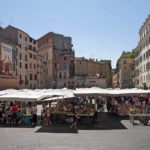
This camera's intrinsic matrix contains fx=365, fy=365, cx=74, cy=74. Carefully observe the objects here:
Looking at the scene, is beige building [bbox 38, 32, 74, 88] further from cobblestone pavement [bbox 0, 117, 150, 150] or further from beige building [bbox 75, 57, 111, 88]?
cobblestone pavement [bbox 0, 117, 150, 150]

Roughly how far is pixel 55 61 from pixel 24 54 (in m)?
23.4

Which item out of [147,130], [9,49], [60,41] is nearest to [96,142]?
[147,130]

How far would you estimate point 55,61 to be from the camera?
99.8 meters

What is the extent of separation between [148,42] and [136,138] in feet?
179

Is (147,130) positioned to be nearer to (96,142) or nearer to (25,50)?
(96,142)

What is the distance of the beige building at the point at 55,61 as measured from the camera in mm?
97938

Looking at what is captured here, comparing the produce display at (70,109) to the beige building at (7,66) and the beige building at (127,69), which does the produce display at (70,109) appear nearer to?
the beige building at (7,66)

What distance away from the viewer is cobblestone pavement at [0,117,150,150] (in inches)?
643

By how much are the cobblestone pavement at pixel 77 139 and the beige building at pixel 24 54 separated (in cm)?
4650

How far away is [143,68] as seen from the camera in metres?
80.2

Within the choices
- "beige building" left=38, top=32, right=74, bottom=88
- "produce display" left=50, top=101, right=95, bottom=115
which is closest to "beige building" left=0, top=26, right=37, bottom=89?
"beige building" left=38, top=32, right=74, bottom=88

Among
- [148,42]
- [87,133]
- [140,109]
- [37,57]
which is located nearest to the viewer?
[87,133]

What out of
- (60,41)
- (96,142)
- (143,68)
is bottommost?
(96,142)

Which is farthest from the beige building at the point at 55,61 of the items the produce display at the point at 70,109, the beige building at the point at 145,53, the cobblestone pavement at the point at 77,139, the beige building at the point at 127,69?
the cobblestone pavement at the point at 77,139
